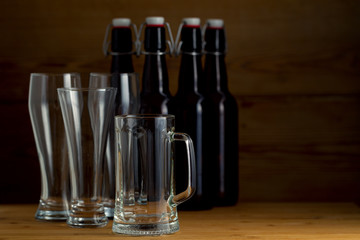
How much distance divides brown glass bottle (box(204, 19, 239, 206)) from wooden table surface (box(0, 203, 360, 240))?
47 millimetres

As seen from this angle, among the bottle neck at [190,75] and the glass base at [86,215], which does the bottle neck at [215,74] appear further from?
the glass base at [86,215]

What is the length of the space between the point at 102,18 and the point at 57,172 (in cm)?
38

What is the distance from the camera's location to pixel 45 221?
1022 mm

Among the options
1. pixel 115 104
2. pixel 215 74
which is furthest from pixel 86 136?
pixel 215 74

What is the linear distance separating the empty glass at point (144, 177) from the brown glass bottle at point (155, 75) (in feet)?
0.52

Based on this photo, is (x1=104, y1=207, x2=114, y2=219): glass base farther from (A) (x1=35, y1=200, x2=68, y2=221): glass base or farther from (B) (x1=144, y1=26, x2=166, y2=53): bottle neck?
(B) (x1=144, y1=26, x2=166, y2=53): bottle neck

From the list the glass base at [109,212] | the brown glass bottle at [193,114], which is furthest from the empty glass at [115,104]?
the brown glass bottle at [193,114]

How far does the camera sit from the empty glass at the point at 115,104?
1.03 metres

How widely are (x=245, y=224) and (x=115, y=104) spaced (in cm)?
29

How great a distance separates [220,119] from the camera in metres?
1.13

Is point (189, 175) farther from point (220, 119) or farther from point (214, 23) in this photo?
point (214, 23)

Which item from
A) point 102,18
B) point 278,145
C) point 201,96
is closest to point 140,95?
point 201,96

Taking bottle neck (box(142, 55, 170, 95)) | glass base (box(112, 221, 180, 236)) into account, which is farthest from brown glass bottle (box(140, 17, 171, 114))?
glass base (box(112, 221, 180, 236))

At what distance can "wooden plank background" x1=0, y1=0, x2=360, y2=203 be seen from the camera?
1.27 metres
